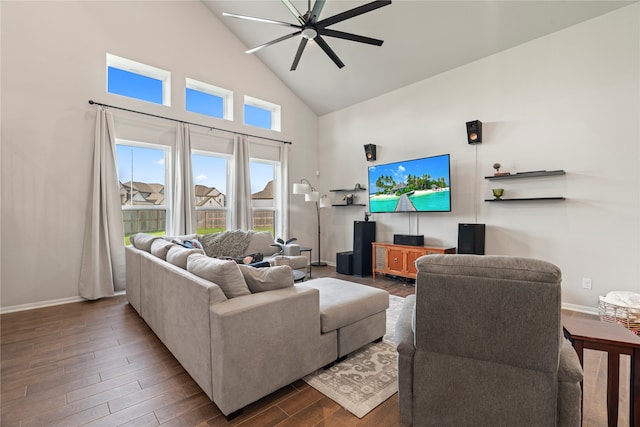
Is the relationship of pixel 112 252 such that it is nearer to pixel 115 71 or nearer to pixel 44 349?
pixel 44 349

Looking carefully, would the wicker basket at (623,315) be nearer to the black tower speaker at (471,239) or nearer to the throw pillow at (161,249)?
the black tower speaker at (471,239)

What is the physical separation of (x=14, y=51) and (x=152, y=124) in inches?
61.3

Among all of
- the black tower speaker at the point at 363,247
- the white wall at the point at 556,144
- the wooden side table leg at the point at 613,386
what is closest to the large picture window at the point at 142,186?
the black tower speaker at the point at 363,247

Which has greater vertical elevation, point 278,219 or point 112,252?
point 278,219

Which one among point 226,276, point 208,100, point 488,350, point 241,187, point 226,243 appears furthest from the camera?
point 241,187

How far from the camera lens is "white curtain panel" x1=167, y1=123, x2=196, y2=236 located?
4.54 metres

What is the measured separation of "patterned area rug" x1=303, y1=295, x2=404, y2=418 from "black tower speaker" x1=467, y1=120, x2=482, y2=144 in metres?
3.26

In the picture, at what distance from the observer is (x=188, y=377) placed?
2035 millimetres

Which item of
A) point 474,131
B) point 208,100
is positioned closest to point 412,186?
point 474,131

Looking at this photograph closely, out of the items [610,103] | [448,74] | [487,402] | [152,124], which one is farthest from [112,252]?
[610,103]

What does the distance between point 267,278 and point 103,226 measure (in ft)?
10.6

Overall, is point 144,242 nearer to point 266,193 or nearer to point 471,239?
point 266,193

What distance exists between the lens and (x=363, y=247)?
16.9 ft

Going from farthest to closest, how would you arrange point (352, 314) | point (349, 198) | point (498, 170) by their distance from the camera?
point (349, 198) → point (498, 170) → point (352, 314)
